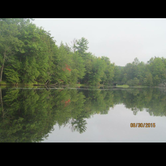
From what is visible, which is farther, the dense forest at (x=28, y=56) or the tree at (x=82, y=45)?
the tree at (x=82, y=45)

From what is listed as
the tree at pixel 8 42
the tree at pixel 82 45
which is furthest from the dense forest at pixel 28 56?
the tree at pixel 82 45

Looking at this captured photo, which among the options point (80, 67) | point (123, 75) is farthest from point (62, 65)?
point (123, 75)

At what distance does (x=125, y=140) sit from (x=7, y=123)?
3298mm

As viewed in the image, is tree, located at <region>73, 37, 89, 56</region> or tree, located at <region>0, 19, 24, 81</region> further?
tree, located at <region>73, 37, 89, 56</region>

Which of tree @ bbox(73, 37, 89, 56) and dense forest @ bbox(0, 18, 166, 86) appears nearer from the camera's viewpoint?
dense forest @ bbox(0, 18, 166, 86)

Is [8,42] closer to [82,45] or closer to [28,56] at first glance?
[28,56]

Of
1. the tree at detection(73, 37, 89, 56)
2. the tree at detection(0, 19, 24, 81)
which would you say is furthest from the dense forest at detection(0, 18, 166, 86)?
the tree at detection(73, 37, 89, 56)

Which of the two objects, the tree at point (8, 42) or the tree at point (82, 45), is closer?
the tree at point (8, 42)

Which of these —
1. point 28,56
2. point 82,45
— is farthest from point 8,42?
point 82,45

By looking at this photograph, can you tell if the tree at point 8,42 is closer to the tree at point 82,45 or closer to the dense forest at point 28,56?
the dense forest at point 28,56

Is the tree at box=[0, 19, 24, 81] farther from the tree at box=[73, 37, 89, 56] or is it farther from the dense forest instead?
the tree at box=[73, 37, 89, 56]
